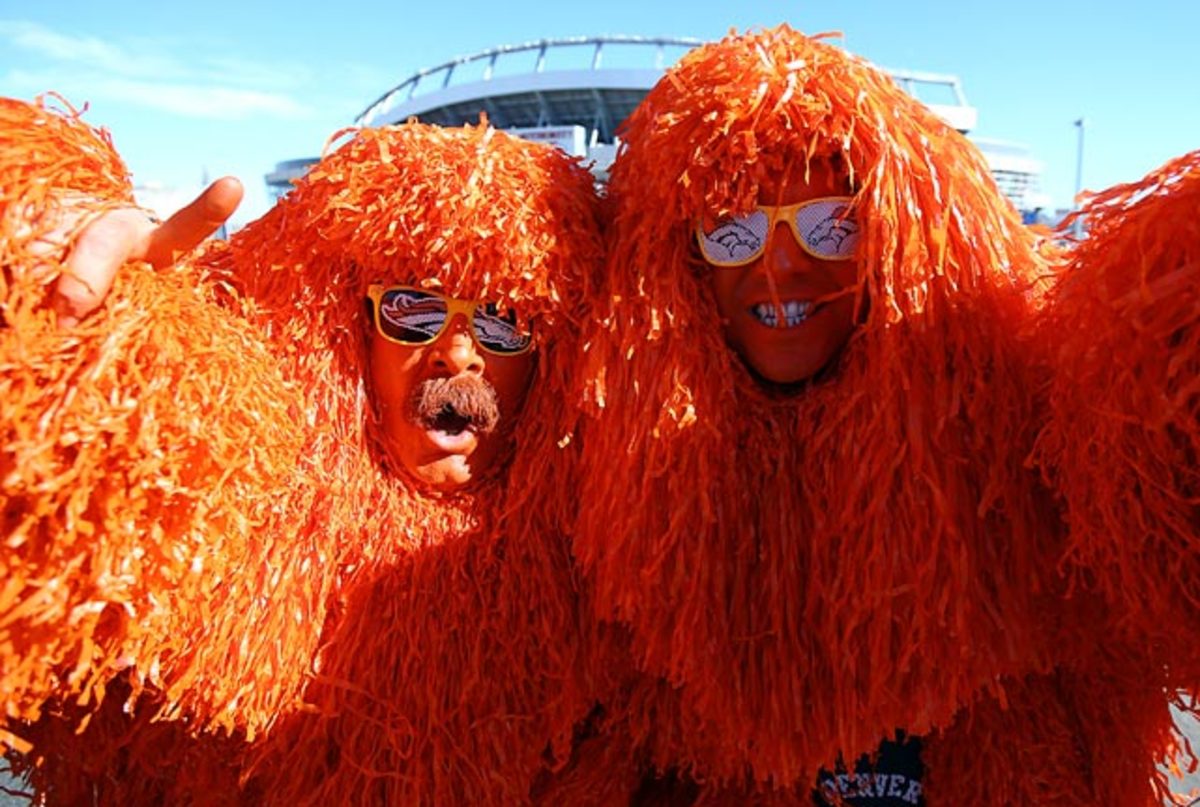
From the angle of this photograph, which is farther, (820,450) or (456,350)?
(456,350)

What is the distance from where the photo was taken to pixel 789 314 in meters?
0.94

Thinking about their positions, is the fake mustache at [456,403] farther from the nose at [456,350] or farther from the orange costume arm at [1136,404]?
the orange costume arm at [1136,404]

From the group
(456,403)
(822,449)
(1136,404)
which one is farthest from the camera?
(456,403)

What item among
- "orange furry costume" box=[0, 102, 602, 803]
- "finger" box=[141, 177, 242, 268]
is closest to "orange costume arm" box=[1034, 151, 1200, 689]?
"orange furry costume" box=[0, 102, 602, 803]

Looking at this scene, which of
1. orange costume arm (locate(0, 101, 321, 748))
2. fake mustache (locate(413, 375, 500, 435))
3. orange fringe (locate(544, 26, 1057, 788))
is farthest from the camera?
fake mustache (locate(413, 375, 500, 435))

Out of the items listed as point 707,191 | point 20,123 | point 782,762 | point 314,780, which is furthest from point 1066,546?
point 20,123

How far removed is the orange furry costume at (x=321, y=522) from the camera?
31.5 inches

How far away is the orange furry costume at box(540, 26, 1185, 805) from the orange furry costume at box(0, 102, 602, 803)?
123 mm

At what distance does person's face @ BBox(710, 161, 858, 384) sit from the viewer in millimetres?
903

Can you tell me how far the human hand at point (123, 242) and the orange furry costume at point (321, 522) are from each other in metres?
0.02

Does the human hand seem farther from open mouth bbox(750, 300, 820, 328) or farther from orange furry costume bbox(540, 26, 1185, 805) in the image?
open mouth bbox(750, 300, 820, 328)

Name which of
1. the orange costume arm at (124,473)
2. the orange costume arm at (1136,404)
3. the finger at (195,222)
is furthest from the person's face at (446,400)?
the orange costume arm at (1136,404)

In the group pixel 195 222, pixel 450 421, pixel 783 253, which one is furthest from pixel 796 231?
pixel 195 222

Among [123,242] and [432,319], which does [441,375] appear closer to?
[432,319]
